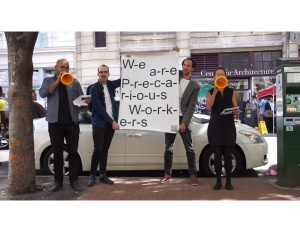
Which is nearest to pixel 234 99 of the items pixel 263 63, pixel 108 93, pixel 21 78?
pixel 108 93

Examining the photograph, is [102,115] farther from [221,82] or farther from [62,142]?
[221,82]

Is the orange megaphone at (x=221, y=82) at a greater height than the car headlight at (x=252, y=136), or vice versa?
the orange megaphone at (x=221, y=82)

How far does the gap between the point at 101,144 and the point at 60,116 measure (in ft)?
2.68

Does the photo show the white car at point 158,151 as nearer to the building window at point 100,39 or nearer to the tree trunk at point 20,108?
the tree trunk at point 20,108

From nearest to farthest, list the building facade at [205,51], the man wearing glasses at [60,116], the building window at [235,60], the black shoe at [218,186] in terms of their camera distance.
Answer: the man wearing glasses at [60,116], the black shoe at [218,186], the building facade at [205,51], the building window at [235,60]

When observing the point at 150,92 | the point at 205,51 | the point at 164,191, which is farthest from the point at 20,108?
the point at 205,51

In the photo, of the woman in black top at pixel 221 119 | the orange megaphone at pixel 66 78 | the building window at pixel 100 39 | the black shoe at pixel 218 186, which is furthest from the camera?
the building window at pixel 100 39

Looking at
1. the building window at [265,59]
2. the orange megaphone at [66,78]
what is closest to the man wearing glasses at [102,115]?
the orange megaphone at [66,78]

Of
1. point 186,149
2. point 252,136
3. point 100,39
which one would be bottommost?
point 186,149

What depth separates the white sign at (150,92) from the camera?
17.7 ft

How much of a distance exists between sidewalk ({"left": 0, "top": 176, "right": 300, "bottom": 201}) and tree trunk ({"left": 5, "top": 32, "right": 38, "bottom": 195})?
318 mm

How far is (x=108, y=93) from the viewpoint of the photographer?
5.55 meters

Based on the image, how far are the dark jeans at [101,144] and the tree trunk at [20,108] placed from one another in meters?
1.00

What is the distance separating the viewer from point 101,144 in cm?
551
